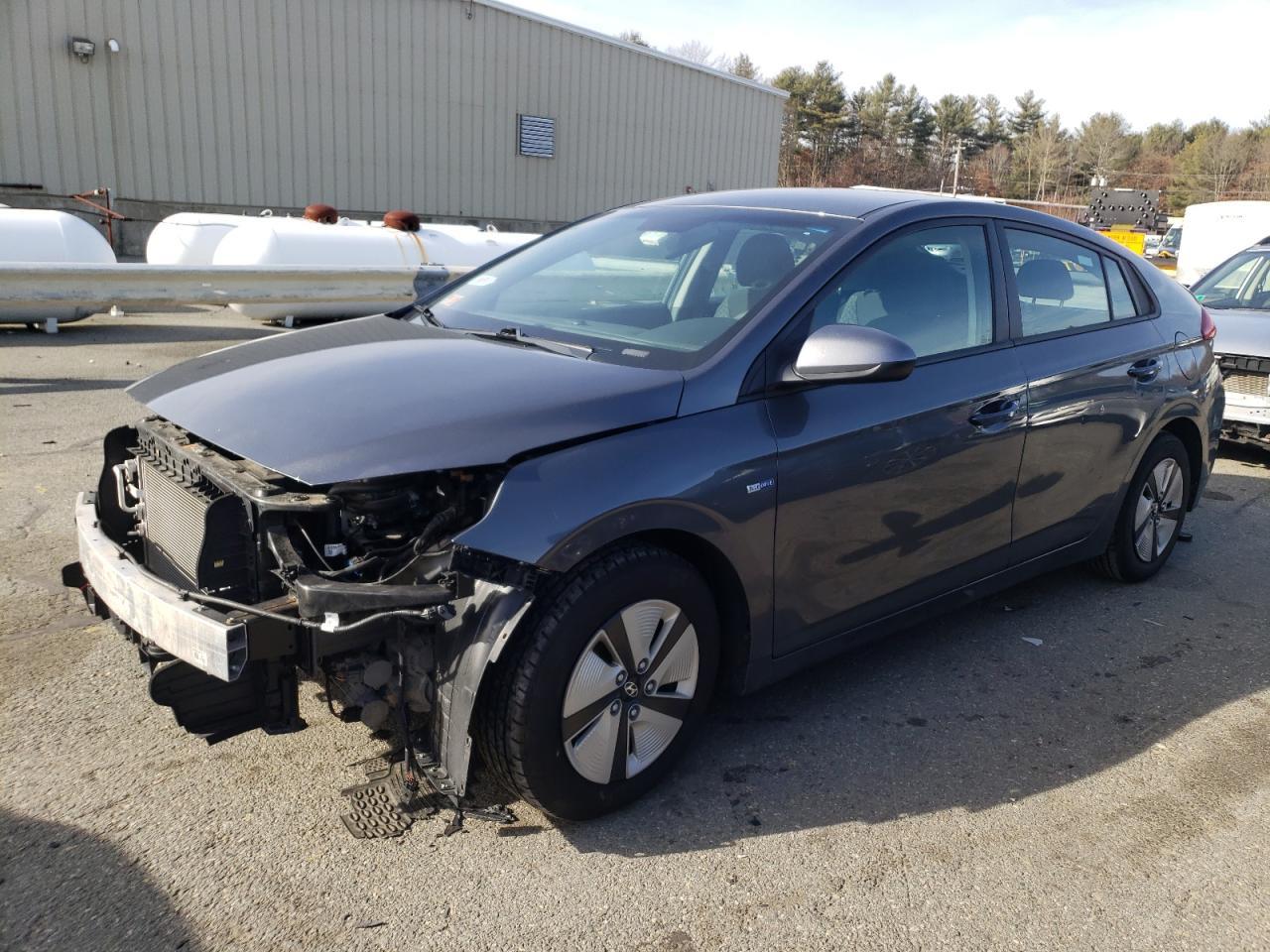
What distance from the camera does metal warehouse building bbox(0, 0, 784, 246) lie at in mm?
18062

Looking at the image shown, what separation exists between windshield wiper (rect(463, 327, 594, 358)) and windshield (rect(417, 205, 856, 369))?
0.11ft

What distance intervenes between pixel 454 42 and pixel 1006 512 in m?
21.6

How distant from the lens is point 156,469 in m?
3.09

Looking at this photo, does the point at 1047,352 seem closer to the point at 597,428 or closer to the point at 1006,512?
the point at 1006,512

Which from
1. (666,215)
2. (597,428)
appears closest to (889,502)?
(597,428)

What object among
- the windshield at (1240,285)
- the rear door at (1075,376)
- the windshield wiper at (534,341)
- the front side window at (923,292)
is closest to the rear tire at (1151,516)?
the rear door at (1075,376)

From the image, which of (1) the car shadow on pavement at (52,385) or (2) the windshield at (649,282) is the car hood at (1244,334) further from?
(1) the car shadow on pavement at (52,385)

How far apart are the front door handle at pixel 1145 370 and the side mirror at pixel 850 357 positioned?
1945 mm

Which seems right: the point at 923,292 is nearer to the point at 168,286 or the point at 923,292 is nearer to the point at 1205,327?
the point at 1205,327

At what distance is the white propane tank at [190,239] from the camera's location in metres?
12.4

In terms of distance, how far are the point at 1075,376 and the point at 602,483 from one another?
93.4 inches

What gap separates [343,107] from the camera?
69.3ft

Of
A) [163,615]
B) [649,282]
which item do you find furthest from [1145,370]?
[163,615]

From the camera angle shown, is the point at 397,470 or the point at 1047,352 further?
the point at 1047,352
